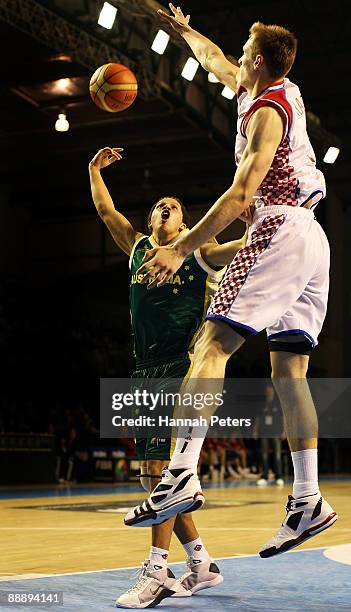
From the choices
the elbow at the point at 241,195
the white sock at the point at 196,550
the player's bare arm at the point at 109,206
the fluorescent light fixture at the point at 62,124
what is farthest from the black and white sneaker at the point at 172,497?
the fluorescent light fixture at the point at 62,124

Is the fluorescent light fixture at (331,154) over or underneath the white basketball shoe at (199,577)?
over

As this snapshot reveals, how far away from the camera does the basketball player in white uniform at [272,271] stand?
11.4 feet

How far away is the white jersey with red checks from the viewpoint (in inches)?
144

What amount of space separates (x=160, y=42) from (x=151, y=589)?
38.0 ft

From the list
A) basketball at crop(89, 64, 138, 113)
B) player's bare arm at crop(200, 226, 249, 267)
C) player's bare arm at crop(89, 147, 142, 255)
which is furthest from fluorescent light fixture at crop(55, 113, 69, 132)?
player's bare arm at crop(200, 226, 249, 267)

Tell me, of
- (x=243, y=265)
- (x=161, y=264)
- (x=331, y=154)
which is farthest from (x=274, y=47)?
(x=331, y=154)

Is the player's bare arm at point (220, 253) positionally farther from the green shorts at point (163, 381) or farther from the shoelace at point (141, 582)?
the shoelace at point (141, 582)

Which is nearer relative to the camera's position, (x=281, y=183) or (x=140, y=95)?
(x=281, y=183)

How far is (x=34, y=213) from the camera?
27328 mm

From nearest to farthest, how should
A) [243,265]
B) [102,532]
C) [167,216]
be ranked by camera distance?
[243,265]
[167,216]
[102,532]

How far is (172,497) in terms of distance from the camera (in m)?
3.45

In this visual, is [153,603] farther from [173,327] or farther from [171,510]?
[173,327]

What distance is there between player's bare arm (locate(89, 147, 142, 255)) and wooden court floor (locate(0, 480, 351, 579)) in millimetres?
1843

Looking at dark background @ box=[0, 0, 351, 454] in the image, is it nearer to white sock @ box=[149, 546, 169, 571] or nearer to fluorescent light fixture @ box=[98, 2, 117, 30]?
fluorescent light fixture @ box=[98, 2, 117, 30]
